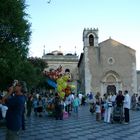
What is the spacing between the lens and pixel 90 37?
188 ft

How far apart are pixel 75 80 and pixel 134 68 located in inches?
931

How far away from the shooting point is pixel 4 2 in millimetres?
19156

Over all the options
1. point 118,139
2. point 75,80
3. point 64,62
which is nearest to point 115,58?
point 75,80

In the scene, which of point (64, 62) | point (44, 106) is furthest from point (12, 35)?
point (64, 62)

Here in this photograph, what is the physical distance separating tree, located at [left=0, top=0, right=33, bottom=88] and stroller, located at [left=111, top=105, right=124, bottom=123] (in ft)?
18.2

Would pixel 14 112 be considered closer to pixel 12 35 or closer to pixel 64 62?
pixel 12 35

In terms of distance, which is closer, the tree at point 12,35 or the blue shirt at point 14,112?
the blue shirt at point 14,112

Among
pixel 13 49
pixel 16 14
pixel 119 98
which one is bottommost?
pixel 119 98

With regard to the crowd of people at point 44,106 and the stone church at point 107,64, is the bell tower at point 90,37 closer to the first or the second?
the stone church at point 107,64

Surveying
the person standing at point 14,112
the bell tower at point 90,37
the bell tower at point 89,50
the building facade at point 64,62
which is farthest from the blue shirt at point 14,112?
the building facade at point 64,62

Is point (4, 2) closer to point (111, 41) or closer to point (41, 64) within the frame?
point (111, 41)

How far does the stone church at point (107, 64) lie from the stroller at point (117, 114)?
3491 cm

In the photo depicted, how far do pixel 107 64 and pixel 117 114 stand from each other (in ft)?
118

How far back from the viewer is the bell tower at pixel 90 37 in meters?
56.2
